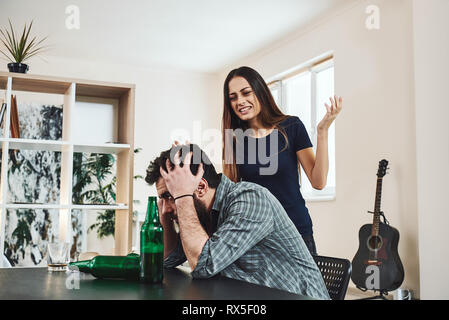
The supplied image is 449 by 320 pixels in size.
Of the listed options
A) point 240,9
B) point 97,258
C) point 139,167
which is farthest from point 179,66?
point 97,258

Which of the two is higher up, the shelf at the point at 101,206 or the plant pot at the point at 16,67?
the plant pot at the point at 16,67

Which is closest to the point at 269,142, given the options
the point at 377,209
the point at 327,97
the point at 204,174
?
the point at 204,174

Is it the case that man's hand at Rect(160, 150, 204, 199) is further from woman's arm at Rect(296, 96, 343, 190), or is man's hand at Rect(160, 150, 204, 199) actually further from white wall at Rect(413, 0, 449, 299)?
white wall at Rect(413, 0, 449, 299)

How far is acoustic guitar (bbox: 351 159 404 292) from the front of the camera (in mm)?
3334

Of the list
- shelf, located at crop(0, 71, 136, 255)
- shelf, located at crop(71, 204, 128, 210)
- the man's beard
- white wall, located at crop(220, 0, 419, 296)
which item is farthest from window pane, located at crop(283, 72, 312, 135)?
the man's beard

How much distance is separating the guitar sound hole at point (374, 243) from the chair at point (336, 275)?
2280 mm

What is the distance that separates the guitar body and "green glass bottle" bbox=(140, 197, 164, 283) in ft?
8.53

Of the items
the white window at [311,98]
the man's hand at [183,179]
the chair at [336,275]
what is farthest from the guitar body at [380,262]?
the man's hand at [183,179]

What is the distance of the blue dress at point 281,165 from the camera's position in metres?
Answer: 1.94

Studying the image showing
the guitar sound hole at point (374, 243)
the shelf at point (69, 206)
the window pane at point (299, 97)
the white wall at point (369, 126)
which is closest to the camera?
the shelf at point (69, 206)

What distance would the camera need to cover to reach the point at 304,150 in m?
2.03

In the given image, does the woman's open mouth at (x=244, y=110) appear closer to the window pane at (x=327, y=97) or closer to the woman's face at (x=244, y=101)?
the woman's face at (x=244, y=101)
